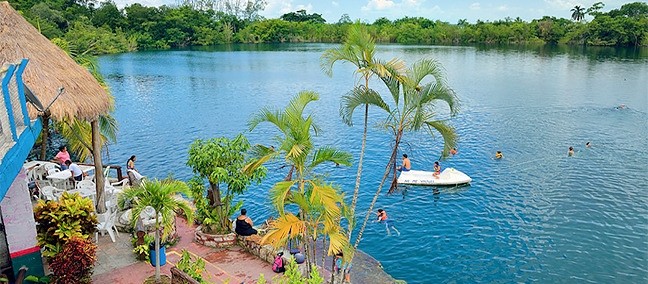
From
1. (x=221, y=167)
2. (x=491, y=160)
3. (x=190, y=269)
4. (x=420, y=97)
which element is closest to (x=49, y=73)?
(x=221, y=167)

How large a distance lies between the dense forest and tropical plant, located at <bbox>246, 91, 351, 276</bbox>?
7405cm

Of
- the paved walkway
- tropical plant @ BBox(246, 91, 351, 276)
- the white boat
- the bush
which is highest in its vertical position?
tropical plant @ BBox(246, 91, 351, 276)

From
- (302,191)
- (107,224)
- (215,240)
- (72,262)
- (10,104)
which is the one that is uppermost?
(10,104)

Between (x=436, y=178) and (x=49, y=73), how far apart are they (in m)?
16.2

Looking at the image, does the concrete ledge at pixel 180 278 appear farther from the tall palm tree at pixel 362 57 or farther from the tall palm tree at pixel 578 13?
the tall palm tree at pixel 578 13

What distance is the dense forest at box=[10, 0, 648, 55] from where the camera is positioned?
85.2 m

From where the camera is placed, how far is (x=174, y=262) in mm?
12586

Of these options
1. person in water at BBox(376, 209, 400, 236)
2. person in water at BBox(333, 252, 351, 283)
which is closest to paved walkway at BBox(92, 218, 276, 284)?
person in water at BBox(333, 252, 351, 283)

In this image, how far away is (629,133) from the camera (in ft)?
103

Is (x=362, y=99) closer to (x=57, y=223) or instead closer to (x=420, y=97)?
(x=420, y=97)

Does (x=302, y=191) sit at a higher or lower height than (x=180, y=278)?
higher

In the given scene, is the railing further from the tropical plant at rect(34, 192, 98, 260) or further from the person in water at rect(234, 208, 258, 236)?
the person in water at rect(234, 208, 258, 236)

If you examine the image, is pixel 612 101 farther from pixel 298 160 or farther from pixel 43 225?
pixel 43 225

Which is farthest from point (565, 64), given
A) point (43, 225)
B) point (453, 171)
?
point (43, 225)
